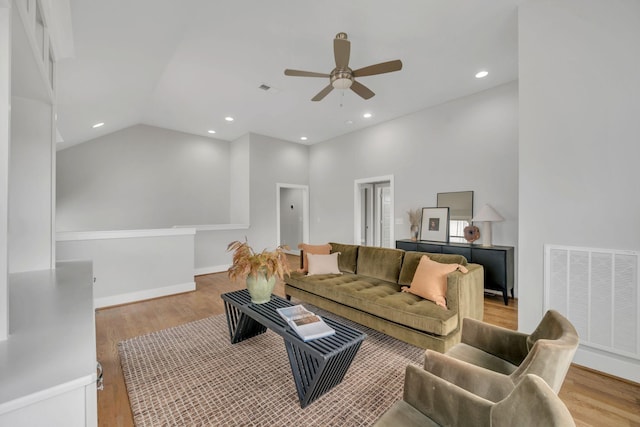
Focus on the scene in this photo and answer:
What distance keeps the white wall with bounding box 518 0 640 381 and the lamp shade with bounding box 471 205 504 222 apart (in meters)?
1.37

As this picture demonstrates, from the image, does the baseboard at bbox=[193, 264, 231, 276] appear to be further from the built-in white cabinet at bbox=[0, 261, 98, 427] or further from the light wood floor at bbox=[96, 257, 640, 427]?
the built-in white cabinet at bbox=[0, 261, 98, 427]

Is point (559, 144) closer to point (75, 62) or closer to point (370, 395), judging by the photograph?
point (370, 395)

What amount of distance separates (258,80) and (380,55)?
164 cm

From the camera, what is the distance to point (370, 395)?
1842 mm

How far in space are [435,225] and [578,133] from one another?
251cm

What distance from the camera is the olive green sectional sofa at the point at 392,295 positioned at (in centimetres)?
220

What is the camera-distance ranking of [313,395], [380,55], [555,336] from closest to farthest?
[555,336]
[313,395]
[380,55]

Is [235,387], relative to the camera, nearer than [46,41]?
Result: No

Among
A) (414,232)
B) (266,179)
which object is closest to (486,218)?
(414,232)

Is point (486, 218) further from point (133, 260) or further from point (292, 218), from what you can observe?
point (292, 218)

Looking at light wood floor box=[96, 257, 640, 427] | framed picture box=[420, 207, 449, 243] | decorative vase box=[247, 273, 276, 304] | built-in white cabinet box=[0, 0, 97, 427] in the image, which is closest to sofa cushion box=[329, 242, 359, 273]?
light wood floor box=[96, 257, 640, 427]

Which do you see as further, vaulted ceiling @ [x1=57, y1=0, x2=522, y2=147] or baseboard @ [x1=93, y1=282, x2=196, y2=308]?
baseboard @ [x1=93, y1=282, x2=196, y2=308]

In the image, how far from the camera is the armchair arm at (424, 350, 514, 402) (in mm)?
1152

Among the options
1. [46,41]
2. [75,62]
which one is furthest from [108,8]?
[75,62]
